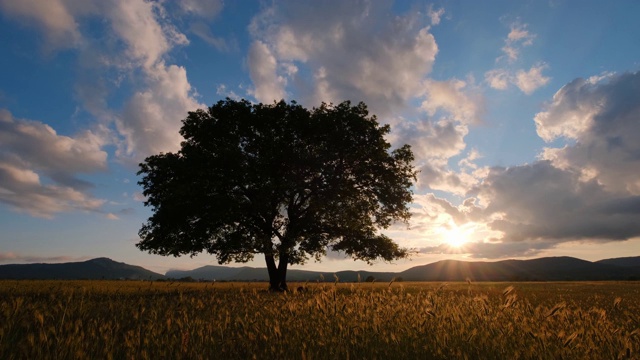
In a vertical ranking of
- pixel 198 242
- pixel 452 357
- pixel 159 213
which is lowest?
pixel 452 357

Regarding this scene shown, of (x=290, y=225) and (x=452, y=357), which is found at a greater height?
(x=290, y=225)

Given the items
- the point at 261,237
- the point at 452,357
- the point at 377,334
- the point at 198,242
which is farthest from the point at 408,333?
the point at 198,242

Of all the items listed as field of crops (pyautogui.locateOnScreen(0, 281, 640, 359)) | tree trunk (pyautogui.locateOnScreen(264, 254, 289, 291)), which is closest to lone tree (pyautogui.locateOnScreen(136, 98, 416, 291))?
tree trunk (pyautogui.locateOnScreen(264, 254, 289, 291))

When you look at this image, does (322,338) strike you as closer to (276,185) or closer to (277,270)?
(276,185)

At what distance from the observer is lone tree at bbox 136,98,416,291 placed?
2172 cm

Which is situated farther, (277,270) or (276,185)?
(277,270)

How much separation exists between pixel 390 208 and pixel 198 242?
42.0 ft

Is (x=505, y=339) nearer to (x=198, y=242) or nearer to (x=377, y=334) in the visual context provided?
(x=377, y=334)

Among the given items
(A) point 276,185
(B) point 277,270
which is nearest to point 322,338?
(A) point 276,185

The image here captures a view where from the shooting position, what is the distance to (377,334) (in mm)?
4727

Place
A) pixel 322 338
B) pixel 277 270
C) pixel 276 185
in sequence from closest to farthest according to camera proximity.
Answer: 1. pixel 322 338
2. pixel 276 185
3. pixel 277 270

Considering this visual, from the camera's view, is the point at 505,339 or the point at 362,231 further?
the point at 362,231

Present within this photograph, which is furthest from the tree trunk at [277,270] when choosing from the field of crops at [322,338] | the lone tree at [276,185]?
the field of crops at [322,338]

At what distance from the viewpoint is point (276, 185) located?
823 inches
